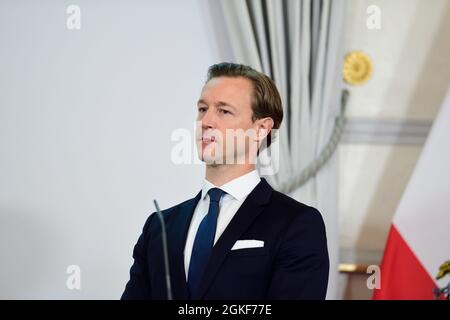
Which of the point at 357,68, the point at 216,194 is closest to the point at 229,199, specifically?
the point at 216,194

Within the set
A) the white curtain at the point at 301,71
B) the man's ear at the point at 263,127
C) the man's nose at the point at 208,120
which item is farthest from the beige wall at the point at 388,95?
the man's nose at the point at 208,120

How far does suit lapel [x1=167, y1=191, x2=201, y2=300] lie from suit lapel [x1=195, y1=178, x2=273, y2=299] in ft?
0.14

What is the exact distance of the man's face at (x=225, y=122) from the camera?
1579mm

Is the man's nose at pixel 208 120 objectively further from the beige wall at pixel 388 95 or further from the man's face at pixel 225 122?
the beige wall at pixel 388 95

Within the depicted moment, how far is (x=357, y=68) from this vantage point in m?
2.99

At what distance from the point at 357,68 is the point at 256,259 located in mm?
1608

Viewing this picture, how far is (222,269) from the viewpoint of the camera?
153cm

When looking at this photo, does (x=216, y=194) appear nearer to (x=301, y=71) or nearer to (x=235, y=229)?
(x=235, y=229)

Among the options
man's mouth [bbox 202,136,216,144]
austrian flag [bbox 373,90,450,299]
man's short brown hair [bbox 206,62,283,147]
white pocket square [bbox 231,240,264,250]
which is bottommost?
austrian flag [bbox 373,90,450,299]

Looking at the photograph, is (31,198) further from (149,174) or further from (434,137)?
(434,137)

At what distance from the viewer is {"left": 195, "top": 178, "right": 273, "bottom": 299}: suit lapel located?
1.53 meters

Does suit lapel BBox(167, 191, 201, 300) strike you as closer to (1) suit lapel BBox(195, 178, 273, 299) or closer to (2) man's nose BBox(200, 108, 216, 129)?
(1) suit lapel BBox(195, 178, 273, 299)

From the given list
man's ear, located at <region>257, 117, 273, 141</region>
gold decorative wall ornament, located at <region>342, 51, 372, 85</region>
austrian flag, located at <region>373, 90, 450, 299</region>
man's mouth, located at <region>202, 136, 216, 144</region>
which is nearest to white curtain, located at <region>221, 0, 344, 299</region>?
gold decorative wall ornament, located at <region>342, 51, 372, 85</region>
